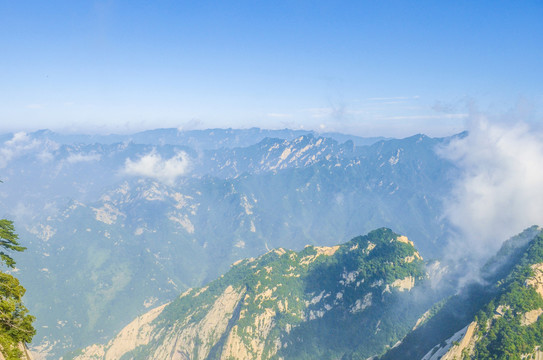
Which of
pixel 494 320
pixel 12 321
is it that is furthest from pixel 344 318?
pixel 12 321

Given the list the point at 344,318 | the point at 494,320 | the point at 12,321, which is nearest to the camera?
the point at 12,321

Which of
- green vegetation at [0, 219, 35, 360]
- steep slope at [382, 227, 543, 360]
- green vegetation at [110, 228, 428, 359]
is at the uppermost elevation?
green vegetation at [0, 219, 35, 360]

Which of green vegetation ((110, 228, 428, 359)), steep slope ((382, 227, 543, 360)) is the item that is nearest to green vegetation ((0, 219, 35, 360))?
steep slope ((382, 227, 543, 360))

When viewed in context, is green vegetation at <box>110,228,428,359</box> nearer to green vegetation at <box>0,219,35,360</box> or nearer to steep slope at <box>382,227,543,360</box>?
steep slope at <box>382,227,543,360</box>

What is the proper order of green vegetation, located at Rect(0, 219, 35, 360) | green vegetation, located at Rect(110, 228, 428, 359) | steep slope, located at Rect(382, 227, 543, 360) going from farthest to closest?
1. green vegetation, located at Rect(110, 228, 428, 359)
2. steep slope, located at Rect(382, 227, 543, 360)
3. green vegetation, located at Rect(0, 219, 35, 360)

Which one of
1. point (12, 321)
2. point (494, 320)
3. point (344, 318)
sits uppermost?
point (12, 321)

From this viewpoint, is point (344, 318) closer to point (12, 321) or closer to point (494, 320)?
point (494, 320)

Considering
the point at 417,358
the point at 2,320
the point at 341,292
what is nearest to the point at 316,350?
the point at 341,292

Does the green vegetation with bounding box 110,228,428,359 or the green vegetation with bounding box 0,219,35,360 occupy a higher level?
the green vegetation with bounding box 0,219,35,360
